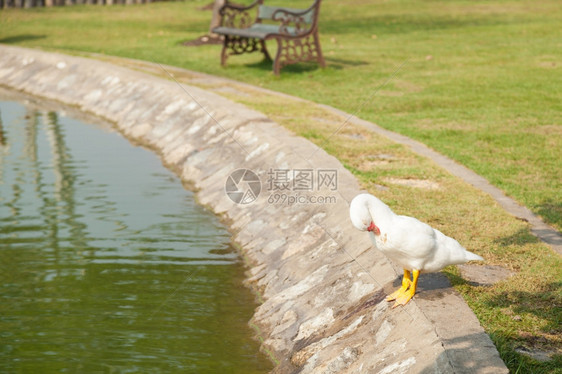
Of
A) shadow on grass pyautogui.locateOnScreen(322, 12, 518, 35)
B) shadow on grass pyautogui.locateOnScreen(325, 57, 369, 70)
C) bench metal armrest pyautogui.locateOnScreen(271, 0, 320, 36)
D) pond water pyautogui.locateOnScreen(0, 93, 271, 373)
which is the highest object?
bench metal armrest pyautogui.locateOnScreen(271, 0, 320, 36)

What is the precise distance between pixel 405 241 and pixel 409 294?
15.8 inches

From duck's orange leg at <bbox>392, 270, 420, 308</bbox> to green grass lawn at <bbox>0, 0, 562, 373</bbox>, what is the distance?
48cm

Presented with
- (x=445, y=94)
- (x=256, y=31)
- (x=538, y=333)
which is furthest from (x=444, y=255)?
(x=256, y=31)

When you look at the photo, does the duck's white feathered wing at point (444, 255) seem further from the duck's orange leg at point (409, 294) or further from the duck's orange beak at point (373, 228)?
the duck's orange beak at point (373, 228)

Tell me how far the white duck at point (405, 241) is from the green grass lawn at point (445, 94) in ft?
1.55

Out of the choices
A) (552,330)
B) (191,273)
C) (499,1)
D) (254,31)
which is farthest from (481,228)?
(499,1)

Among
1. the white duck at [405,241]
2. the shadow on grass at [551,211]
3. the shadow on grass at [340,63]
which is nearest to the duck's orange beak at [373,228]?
the white duck at [405,241]

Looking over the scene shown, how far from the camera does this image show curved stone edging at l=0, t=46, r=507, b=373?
4523mm

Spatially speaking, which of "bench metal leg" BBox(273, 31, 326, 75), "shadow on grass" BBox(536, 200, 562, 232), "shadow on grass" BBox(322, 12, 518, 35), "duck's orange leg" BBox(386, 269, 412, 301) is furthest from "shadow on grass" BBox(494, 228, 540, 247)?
"shadow on grass" BBox(322, 12, 518, 35)

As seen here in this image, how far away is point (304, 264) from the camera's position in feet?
21.7

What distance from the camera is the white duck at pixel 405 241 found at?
4.75 meters

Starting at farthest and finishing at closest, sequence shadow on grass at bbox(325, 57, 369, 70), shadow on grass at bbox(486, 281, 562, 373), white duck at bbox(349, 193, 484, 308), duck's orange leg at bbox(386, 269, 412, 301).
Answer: shadow on grass at bbox(325, 57, 369, 70), duck's orange leg at bbox(386, 269, 412, 301), white duck at bbox(349, 193, 484, 308), shadow on grass at bbox(486, 281, 562, 373)

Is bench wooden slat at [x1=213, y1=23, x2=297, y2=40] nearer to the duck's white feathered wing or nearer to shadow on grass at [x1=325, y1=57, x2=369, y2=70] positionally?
shadow on grass at [x1=325, y1=57, x2=369, y2=70]

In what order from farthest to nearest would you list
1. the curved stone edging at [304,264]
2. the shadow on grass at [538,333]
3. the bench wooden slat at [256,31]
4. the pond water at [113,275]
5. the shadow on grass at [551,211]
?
the bench wooden slat at [256,31], the shadow on grass at [551,211], the pond water at [113,275], the curved stone edging at [304,264], the shadow on grass at [538,333]
